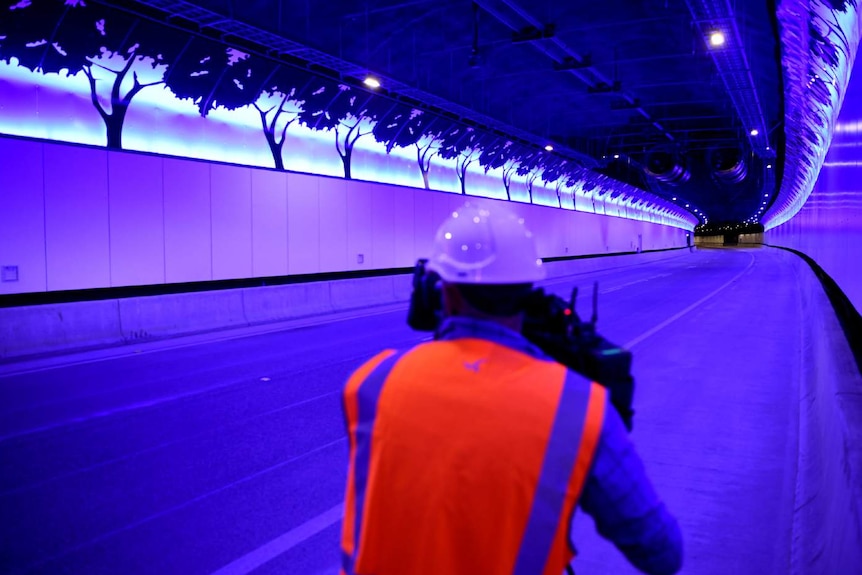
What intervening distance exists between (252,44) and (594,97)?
1369 cm

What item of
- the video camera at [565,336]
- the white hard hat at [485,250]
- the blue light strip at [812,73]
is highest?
the blue light strip at [812,73]

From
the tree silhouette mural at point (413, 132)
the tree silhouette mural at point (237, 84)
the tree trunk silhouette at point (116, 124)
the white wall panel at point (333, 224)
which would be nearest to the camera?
the tree trunk silhouette at point (116, 124)

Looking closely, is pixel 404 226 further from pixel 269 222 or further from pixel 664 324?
pixel 664 324

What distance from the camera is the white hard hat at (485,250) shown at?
1.69m

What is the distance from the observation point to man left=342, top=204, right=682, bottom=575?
1.47 meters

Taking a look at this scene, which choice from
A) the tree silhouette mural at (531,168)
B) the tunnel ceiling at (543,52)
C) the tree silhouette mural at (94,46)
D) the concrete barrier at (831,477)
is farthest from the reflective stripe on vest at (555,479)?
the tree silhouette mural at (531,168)

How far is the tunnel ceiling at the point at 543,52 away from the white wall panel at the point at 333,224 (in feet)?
11.1

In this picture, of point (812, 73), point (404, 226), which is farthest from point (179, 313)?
point (812, 73)

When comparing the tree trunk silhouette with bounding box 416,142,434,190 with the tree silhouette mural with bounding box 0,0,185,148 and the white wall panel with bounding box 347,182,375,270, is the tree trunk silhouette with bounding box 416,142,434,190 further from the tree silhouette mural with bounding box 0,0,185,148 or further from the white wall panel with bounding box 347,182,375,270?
the tree silhouette mural with bounding box 0,0,185,148

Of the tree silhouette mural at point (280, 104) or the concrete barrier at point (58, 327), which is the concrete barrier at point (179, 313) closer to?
the concrete barrier at point (58, 327)

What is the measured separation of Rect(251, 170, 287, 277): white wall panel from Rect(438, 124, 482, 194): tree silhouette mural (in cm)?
969

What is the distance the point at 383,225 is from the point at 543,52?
23.3 feet

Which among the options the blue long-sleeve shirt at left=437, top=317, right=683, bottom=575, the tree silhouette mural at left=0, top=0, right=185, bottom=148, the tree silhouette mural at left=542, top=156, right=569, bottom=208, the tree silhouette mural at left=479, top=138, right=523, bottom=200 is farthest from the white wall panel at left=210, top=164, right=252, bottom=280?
the tree silhouette mural at left=542, top=156, right=569, bottom=208

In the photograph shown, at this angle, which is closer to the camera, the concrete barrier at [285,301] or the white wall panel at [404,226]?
the concrete barrier at [285,301]
